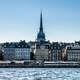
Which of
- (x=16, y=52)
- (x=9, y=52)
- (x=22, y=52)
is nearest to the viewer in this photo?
(x=9, y=52)

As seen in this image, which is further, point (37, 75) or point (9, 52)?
point (9, 52)

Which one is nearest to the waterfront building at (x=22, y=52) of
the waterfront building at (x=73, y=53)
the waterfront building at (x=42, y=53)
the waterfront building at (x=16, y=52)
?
the waterfront building at (x=16, y=52)

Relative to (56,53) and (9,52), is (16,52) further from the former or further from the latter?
(56,53)

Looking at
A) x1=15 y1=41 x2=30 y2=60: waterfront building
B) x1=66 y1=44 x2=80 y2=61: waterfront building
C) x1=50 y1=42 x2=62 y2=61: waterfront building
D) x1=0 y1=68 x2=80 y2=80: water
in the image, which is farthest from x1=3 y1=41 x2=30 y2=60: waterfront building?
x1=0 y1=68 x2=80 y2=80: water

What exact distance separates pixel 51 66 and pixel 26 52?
22645mm

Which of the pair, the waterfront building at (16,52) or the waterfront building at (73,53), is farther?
the waterfront building at (73,53)

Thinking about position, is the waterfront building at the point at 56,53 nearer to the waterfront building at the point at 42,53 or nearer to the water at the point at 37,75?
the waterfront building at the point at 42,53

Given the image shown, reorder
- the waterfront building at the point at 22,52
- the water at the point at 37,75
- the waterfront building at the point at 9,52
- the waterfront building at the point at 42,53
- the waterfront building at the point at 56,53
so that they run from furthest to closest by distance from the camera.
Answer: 1. the waterfront building at the point at 42,53
2. the waterfront building at the point at 56,53
3. the waterfront building at the point at 22,52
4. the waterfront building at the point at 9,52
5. the water at the point at 37,75

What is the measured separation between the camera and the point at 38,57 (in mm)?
131125

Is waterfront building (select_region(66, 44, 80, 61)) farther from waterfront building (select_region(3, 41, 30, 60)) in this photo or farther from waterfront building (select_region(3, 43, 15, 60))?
waterfront building (select_region(3, 43, 15, 60))

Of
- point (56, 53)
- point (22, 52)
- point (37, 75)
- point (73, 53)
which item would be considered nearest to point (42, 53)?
point (56, 53)

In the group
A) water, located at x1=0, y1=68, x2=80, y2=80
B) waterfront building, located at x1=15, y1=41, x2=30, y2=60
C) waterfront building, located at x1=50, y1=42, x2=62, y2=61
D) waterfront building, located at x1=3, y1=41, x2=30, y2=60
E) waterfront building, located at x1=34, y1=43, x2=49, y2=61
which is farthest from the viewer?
waterfront building, located at x1=34, y1=43, x2=49, y2=61

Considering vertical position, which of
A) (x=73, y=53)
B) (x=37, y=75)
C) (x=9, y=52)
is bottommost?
(x=37, y=75)

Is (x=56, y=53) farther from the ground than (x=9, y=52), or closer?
closer
